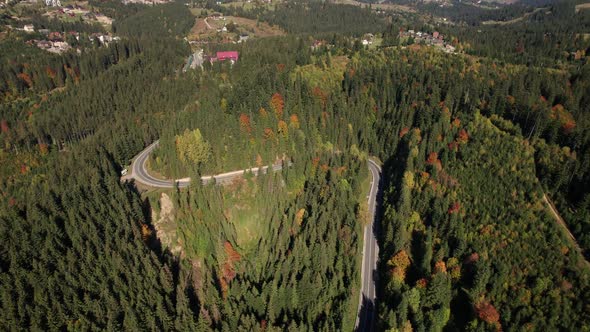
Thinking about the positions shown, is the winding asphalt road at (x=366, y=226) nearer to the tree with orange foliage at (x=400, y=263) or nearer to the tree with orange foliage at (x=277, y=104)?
the tree with orange foliage at (x=400, y=263)

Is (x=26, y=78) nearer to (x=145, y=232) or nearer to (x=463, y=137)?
(x=145, y=232)

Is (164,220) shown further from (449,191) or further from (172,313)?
(449,191)

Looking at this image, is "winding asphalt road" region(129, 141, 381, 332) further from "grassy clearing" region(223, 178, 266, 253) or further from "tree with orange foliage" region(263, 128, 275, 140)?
"tree with orange foliage" region(263, 128, 275, 140)

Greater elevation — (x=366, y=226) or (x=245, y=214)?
(x=245, y=214)

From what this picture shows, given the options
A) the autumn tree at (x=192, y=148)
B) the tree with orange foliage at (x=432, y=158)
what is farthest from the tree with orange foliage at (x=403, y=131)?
the autumn tree at (x=192, y=148)

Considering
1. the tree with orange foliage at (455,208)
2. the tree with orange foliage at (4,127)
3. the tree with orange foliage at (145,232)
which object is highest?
the tree with orange foliage at (455,208)

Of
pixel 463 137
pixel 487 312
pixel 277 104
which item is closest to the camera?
pixel 487 312

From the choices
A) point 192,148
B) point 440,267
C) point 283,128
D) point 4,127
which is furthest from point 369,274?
point 4,127
